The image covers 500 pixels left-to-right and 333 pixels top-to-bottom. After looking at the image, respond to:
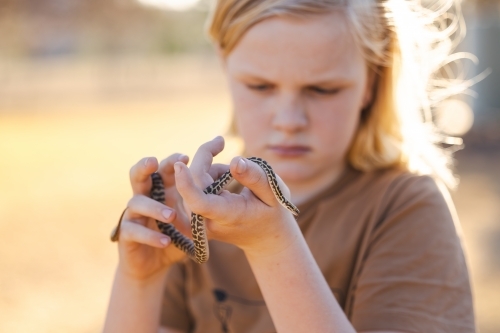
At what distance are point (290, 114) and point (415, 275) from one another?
32.8 inches

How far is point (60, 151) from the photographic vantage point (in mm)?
16406

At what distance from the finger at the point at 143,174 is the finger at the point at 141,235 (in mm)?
138

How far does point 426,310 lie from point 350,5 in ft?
4.40

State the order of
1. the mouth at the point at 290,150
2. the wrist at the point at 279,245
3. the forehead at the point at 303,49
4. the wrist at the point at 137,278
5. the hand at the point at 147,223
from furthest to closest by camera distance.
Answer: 1. the mouth at the point at 290,150
2. the forehead at the point at 303,49
3. the wrist at the point at 137,278
4. the hand at the point at 147,223
5. the wrist at the point at 279,245

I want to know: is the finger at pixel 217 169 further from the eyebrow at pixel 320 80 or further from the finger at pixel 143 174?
the eyebrow at pixel 320 80

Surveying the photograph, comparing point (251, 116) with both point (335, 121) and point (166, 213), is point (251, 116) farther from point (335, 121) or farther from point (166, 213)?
point (166, 213)

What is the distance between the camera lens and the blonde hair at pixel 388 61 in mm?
2875

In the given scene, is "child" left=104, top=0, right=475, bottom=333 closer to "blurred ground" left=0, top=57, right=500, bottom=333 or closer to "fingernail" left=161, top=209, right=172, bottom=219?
"fingernail" left=161, top=209, right=172, bottom=219

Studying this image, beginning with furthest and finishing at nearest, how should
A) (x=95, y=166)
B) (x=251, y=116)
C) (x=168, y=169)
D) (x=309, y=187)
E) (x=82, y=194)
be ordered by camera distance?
(x=95, y=166)
(x=82, y=194)
(x=309, y=187)
(x=251, y=116)
(x=168, y=169)

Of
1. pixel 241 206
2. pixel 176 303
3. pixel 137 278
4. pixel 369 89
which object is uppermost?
pixel 369 89

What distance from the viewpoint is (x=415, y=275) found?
253cm

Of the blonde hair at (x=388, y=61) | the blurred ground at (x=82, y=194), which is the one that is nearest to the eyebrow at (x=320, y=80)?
the blonde hair at (x=388, y=61)

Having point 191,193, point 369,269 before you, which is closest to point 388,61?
point 369,269

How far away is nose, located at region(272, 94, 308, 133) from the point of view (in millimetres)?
2725
